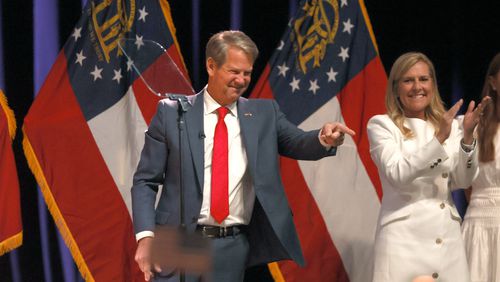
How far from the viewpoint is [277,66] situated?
12.9 feet

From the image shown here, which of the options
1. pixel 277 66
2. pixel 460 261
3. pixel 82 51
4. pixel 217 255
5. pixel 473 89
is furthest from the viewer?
pixel 473 89

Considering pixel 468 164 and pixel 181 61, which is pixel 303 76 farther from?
pixel 468 164

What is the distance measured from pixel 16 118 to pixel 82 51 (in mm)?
501

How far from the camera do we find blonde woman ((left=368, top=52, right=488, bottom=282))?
2.73 meters

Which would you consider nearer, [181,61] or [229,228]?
[229,228]

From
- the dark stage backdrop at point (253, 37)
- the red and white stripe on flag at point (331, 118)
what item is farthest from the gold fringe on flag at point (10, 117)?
the red and white stripe on flag at point (331, 118)

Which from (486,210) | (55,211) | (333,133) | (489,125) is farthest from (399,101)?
(55,211)

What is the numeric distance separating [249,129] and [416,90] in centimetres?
81

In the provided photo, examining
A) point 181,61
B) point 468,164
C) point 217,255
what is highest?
point 181,61

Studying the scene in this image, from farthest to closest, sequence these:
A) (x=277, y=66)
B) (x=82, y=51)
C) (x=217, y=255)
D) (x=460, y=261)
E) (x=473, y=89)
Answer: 1. (x=473, y=89)
2. (x=277, y=66)
3. (x=82, y=51)
4. (x=460, y=261)
5. (x=217, y=255)

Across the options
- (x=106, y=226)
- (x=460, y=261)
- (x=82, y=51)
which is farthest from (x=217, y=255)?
(x=82, y=51)

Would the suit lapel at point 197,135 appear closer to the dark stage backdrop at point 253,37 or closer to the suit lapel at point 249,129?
the suit lapel at point 249,129

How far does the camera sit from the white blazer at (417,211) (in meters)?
2.77

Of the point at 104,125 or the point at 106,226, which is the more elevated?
the point at 104,125
